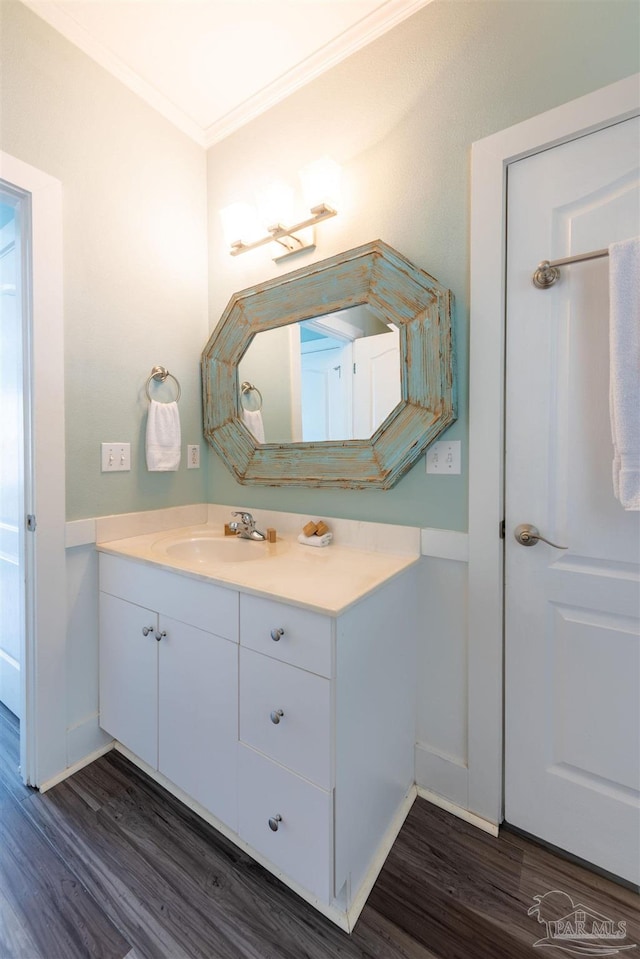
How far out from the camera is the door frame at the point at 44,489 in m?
1.43

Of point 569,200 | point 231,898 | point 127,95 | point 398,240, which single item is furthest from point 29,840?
point 127,95

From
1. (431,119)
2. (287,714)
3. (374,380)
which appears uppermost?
(431,119)

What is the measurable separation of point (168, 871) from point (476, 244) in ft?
6.68

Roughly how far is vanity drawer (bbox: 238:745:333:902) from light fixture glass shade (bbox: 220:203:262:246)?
1857mm

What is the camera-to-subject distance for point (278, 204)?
162cm

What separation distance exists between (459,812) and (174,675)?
1034 millimetres

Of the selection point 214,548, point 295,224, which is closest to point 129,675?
point 214,548

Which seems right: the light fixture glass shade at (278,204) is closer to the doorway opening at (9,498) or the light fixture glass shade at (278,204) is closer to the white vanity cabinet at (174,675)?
the doorway opening at (9,498)

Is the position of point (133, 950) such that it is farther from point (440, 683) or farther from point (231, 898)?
point (440, 683)

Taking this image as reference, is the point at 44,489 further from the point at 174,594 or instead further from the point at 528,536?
the point at 528,536

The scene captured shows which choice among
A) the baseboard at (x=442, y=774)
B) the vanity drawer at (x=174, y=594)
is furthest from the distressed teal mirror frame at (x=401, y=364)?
the baseboard at (x=442, y=774)

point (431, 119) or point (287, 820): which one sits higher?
point (431, 119)

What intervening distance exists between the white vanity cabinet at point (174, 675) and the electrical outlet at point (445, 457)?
0.75 m

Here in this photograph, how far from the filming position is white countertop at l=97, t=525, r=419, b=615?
107 centimetres
